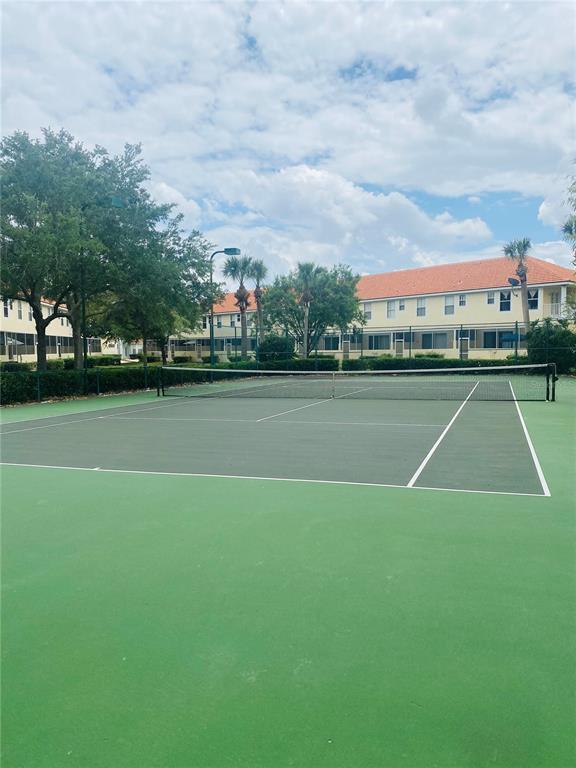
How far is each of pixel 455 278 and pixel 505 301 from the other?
5.30 m

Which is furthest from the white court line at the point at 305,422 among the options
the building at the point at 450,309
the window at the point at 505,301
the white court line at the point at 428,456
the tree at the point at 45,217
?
the window at the point at 505,301

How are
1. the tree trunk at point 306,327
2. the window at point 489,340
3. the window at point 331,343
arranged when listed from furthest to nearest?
the window at point 331,343 < the tree trunk at point 306,327 < the window at point 489,340

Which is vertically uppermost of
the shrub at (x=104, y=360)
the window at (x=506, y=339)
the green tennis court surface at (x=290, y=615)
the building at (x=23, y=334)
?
the building at (x=23, y=334)

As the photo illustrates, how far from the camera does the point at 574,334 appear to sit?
29078 millimetres

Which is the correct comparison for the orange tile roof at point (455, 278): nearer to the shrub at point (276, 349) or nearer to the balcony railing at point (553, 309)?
the balcony railing at point (553, 309)

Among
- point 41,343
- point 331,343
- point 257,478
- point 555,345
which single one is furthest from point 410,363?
point 257,478

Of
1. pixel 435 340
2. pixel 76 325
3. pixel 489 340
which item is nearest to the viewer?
pixel 76 325

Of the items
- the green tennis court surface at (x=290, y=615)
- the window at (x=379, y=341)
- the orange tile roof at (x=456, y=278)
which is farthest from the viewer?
the window at (x=379, y=341)

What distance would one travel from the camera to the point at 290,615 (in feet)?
11.1

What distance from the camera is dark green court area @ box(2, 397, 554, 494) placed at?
724 cm

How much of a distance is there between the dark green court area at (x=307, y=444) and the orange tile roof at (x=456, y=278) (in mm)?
28522

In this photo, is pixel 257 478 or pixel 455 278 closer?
pixel 257 478

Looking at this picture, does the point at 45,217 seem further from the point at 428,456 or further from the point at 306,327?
the point at 306,327

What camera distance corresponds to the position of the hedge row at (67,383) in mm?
17688
